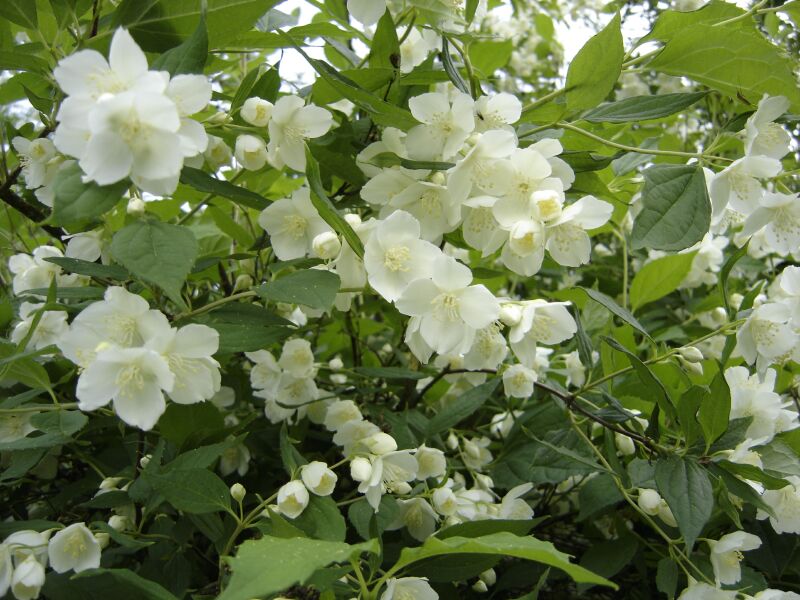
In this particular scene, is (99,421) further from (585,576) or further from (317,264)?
(585,576)

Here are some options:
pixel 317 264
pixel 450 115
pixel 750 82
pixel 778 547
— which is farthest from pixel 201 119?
pixel 778 547

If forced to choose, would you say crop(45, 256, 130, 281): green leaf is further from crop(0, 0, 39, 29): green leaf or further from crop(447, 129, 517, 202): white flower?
crop(447, 129, 517, 202): white flower

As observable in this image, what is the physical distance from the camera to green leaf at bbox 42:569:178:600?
3.08 feet

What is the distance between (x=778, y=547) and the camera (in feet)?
4.94

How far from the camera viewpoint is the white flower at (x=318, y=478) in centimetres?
110

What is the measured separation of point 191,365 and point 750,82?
1017 millimetres

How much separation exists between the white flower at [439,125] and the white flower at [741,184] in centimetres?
45

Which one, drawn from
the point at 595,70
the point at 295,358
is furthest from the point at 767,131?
the point at 295,358

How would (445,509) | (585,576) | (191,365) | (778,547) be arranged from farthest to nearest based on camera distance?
1. (778,547)
2. (445,509)
3. (191,365)
4. (585,576)

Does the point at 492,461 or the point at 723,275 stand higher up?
the point at 723,275

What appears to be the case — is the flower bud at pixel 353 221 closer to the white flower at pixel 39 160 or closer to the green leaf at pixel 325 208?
the green leaf at pixel 325 208

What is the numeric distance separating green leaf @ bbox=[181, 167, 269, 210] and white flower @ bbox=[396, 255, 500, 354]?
0.30 meters

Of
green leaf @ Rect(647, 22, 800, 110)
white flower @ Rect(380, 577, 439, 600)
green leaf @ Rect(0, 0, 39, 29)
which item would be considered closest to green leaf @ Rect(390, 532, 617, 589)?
white flower @ Rect(380, 577, 439, 600)

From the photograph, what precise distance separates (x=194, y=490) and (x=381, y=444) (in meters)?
0.30
